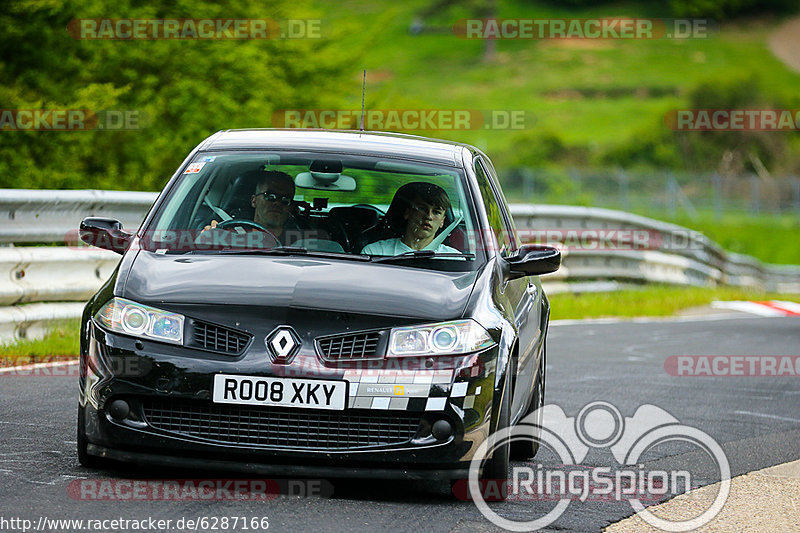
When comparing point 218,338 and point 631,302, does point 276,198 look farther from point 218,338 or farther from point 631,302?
point 631,302

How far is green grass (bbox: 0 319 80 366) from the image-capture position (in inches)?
368

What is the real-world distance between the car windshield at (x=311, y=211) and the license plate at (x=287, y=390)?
3.13 feet

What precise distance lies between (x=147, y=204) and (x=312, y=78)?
23.4 metres

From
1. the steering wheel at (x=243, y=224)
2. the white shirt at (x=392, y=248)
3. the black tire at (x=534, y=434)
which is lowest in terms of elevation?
the black tire at (x=534, y=434)

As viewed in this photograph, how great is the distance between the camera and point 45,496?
17.5 ft

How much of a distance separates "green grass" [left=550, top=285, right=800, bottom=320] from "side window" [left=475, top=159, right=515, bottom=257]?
8.87 meters

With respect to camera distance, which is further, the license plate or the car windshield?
the car windshield

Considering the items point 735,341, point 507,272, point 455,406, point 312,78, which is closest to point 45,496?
point 455,406

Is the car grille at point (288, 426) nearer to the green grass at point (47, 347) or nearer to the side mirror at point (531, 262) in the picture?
the side mirror at point (531, 262)

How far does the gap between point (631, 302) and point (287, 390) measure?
1361 centimetres

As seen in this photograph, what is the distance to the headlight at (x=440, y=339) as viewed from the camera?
551 cm

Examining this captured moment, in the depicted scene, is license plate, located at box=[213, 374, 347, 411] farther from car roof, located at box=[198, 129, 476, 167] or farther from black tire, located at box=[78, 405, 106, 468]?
car roof, located at box=[198, 129, 476, 167]

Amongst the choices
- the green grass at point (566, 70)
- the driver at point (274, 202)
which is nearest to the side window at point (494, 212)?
the driver at point (274, 202)

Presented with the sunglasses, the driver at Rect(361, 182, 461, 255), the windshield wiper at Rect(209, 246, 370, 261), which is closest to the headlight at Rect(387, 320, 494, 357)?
the windshield wiper at Rect(209, 246, 370, 261)
